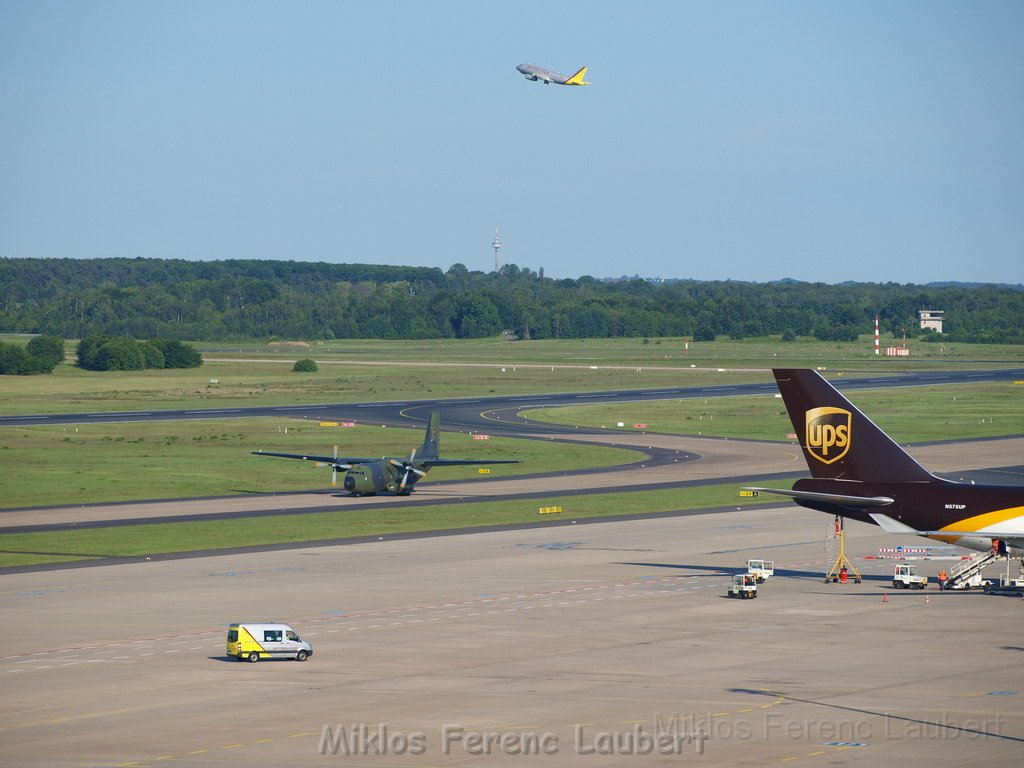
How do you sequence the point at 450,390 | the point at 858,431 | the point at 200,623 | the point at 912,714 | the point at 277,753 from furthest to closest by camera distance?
the point at 450,390, the point at 858,431, the point at 200,623, the point at 912,714, the point at 277,753

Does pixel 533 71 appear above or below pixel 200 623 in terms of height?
above

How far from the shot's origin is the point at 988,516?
52031mm

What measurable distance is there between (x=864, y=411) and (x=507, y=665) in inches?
4583

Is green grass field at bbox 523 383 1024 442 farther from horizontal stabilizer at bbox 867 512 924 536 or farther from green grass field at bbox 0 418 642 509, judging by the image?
horizontal stabilizer at bbox 867 512 924 536

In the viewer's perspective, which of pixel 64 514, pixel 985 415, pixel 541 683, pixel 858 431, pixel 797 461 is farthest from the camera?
pixel 985 415

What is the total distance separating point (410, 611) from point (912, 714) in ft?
71.9

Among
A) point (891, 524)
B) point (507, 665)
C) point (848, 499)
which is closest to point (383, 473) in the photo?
point (848, 499)

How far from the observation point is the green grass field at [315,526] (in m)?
70.1

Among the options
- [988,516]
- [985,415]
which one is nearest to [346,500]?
[988,516]

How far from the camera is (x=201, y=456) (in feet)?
379

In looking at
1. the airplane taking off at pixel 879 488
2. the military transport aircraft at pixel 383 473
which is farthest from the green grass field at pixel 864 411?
the airplane taking off at pixel 879 488

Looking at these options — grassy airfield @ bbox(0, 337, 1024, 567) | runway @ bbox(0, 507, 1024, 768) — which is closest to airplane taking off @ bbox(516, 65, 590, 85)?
grassy airfield @ bbox(0, 337, 1024, 567)

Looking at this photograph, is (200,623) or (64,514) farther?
(64,514)

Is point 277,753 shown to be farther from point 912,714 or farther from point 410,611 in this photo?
point 410,611
